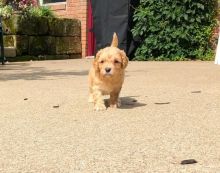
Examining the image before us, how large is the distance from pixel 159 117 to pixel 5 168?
73.1 inches

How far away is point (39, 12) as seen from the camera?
48.4ft

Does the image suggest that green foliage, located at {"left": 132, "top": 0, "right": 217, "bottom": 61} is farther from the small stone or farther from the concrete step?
Answer: the small stone

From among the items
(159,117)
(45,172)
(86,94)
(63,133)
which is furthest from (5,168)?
(86,94)

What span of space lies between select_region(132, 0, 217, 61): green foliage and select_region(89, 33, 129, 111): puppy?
8094mm

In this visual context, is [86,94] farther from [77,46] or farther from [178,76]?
[77,46]

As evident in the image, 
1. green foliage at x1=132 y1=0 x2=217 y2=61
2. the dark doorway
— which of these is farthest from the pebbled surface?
the dark doorway

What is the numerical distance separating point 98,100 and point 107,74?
13.4 inches

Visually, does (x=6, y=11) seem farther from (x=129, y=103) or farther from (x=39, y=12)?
(x=129, y=103)

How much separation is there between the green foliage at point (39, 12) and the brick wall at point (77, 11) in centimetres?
83

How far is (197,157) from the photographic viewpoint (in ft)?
9.64

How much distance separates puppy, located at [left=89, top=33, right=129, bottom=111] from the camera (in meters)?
4.55

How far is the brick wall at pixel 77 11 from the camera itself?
1562cm

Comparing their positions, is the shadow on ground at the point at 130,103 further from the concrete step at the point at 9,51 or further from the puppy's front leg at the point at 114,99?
the concrete step at the point at 9,51

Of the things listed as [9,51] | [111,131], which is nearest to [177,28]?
[9,51]
